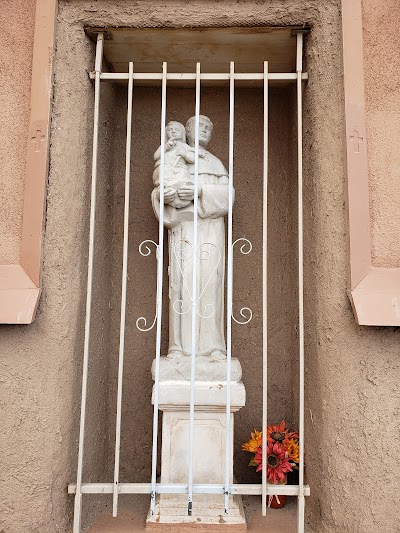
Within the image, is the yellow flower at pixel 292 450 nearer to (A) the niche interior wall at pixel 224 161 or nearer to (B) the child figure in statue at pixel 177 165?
(A) the niche interior wall at pixel 224 161

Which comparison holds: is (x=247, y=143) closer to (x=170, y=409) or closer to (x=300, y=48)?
(x=300, y=48)

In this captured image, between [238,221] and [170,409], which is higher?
[238,221]

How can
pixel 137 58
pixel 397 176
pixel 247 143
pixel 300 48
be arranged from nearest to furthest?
pixel 397 176 < pixel 300 48 < pixel 137 58 < pixel 247 143

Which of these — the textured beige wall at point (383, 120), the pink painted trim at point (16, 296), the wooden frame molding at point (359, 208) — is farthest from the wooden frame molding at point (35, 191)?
the textured beige wall at point (383, 120)

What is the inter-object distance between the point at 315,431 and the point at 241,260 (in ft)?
3.98

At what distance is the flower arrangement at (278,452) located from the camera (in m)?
2.78

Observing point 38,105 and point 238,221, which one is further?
point 238,221

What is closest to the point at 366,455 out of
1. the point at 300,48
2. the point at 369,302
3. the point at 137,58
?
the point at 369,302

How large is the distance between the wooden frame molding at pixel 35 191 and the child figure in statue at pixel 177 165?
0.64 meters

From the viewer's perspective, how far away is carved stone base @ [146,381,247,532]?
2.65 meters

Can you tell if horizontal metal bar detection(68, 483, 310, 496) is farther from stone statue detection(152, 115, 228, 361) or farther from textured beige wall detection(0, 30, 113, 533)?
stone statue detection(152, 115, 228, 361)

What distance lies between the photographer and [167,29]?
9.68ft

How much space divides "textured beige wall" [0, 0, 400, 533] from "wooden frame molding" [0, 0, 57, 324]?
0.07 m

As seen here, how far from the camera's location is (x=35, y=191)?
8.56 feet
